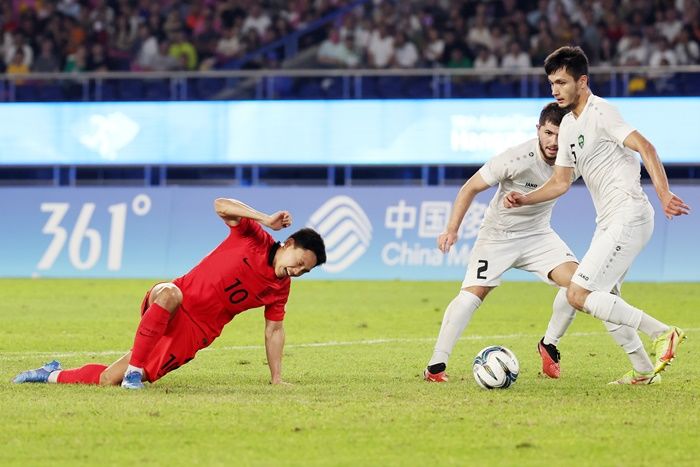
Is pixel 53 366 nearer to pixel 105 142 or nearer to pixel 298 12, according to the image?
pixel 105 142

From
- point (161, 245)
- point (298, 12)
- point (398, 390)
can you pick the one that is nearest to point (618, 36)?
point (298, 12)

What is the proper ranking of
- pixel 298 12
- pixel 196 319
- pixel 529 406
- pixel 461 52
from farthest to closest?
pixel 298 12, pixel 461 52, pixel 196 319, pixel 529 406

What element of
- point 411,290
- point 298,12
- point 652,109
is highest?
point 298,12

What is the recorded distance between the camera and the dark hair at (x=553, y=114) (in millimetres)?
9438

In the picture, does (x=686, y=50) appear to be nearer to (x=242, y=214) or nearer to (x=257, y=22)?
(x=257, y=22)

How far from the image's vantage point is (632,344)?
9344mm

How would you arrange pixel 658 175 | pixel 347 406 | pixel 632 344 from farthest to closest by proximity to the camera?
pixel 632 344 < pixel 658 175 < pixel 347 406

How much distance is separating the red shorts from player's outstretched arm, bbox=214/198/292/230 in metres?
0.74

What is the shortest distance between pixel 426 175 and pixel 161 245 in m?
4.50

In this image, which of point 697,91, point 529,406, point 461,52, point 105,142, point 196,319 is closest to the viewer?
point 529,406

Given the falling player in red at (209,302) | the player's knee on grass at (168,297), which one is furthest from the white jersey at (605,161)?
the player's knee on grass at (168,297)

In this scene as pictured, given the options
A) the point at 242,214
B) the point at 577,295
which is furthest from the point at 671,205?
the point at 242,214

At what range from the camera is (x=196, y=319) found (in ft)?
29.2

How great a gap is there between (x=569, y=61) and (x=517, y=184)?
→ 1.44 metres
